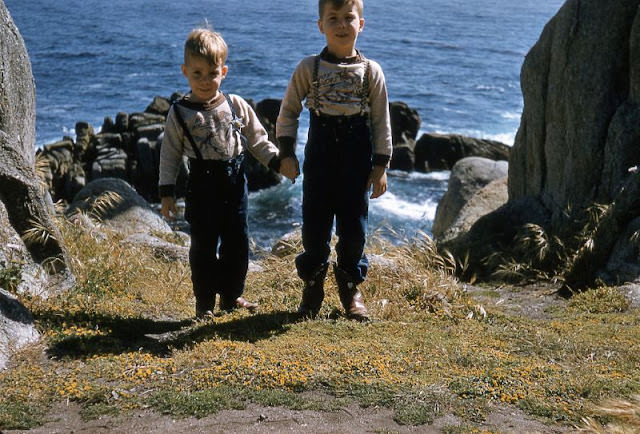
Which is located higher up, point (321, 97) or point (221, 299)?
point (321, 97)

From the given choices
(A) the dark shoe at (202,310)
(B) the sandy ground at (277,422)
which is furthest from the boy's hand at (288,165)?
(B) the sandy ground at (277,422)

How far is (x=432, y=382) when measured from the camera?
4.68 m

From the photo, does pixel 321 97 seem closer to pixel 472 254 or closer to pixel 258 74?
pixel 472 254

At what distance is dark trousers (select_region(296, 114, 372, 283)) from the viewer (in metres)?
5.54

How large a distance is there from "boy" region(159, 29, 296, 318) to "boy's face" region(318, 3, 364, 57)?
75 cm

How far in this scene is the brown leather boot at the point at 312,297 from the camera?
19.6 feet

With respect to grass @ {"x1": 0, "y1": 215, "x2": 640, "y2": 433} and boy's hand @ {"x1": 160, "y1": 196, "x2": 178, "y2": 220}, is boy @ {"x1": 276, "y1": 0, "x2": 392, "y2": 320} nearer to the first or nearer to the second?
grass @ {"x1": 0, "y1": 215, "x2": 640, "y2": 433}

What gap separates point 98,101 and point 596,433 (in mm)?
35176

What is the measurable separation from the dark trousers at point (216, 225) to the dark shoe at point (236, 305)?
75mm

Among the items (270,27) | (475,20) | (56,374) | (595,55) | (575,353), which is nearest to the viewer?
(56,374)

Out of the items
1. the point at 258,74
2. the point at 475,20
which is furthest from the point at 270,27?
the point at 475,20

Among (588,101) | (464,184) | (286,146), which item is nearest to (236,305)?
(286,146)

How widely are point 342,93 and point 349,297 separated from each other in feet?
5.36

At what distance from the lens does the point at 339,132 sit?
18.1 ft
